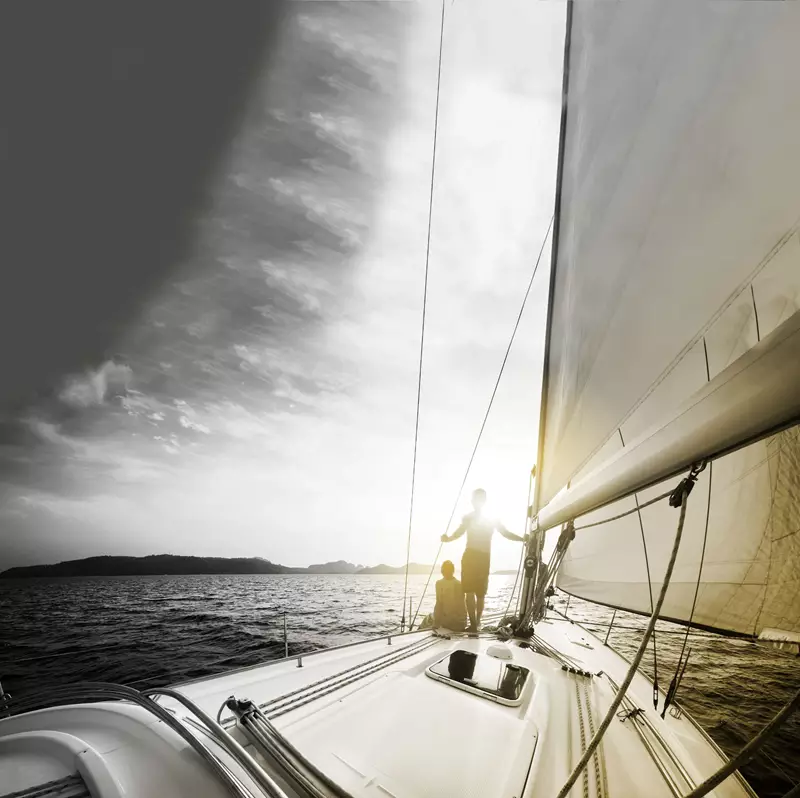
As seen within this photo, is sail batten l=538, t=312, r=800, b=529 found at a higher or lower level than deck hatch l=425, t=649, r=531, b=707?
higher

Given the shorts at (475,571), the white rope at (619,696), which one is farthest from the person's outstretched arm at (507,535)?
the white rope at (619,696)

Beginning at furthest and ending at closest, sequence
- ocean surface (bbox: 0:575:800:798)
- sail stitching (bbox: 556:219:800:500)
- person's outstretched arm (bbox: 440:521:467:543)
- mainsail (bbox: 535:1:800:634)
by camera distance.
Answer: ocean surface (bbox: 0:575:800:798) < person's outstretched arm (bbox: 440:521:467:543) < sail stitching (bbox: 556:219:800:500) < mainsail (bbox: 535:1:800:634)

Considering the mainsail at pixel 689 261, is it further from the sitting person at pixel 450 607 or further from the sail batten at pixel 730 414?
the sitting person at pixel 450 607

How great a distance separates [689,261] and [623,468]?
983mm

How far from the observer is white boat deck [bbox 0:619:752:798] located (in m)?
1.59

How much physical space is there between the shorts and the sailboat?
154 centimetres

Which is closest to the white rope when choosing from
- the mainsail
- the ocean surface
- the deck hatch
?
the mainsail

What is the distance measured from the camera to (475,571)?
17.4ft

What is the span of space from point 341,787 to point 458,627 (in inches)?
157

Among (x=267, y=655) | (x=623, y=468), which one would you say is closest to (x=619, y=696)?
(x=623, y=468)

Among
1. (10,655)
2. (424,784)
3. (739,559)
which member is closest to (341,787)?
(424,784)

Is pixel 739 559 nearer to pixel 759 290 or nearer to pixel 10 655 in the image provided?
pixel 759 290

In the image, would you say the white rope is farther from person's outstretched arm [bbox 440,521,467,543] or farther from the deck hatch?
person's outstretched arm [bbox 440,521,467,543]

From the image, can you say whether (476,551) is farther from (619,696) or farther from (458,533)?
(619,696)
